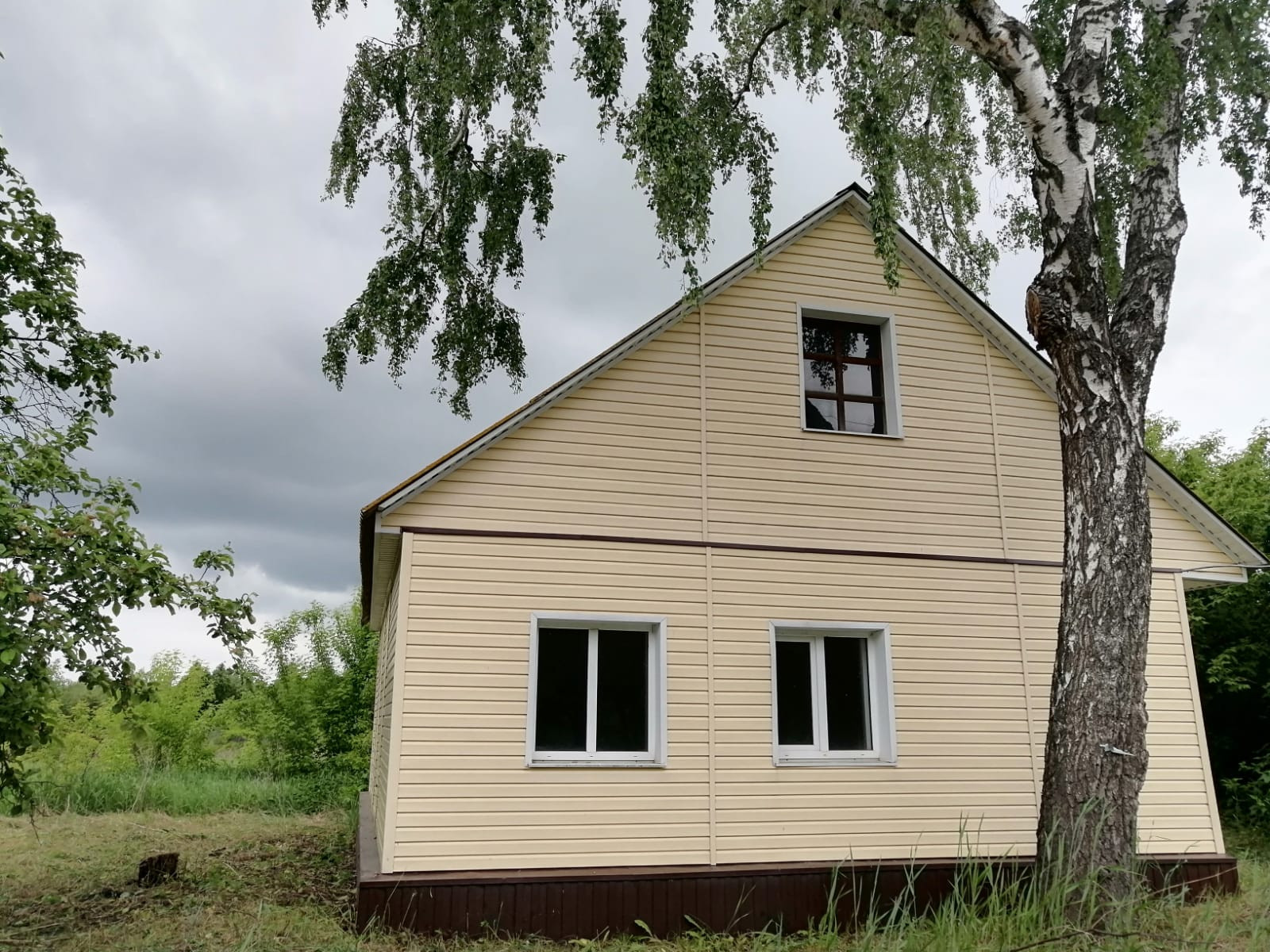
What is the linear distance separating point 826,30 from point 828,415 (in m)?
3.83

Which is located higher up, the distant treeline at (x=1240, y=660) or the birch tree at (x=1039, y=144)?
the birch tree at (x=1039, y=144)

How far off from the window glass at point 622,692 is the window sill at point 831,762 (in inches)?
47.6

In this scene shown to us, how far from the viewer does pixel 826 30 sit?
9.19m

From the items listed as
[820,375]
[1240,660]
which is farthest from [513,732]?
[1240,660]

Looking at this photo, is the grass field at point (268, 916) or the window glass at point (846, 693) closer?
the grass field at point (268, 916)

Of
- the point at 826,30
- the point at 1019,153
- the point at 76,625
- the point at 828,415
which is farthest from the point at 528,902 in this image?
the point at 1019,153

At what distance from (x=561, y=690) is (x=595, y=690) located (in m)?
0.28

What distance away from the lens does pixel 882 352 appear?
9352 millimetres

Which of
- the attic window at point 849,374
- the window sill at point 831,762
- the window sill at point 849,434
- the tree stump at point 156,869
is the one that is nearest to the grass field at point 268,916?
the tree stump at point 156,869

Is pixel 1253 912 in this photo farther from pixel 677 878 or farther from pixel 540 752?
pixel 540 752

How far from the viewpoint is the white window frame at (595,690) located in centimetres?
745

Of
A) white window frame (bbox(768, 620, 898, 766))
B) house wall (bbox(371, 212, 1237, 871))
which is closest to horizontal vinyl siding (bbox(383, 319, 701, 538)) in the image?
house wall (bbox(371, 212, 1237, 871))

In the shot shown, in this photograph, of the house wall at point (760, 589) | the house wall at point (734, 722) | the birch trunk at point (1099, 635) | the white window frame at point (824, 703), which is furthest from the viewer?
the white window frame at point (824, 703)

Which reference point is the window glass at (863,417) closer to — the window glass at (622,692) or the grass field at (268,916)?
the window glass at (622,692)
